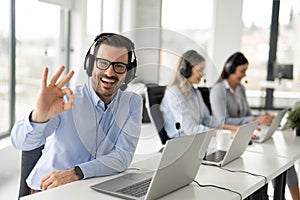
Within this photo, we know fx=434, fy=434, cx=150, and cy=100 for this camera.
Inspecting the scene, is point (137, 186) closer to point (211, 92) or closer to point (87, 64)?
point (87, 64)

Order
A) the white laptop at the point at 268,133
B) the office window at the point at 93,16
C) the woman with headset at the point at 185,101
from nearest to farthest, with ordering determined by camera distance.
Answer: the woman with headset at the point at 185,101 → the white laptop at the point at 268,133 → the office window at the point at 93,16

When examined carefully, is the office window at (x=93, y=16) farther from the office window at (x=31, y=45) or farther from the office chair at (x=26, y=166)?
the office chair at (x=26, y=166)

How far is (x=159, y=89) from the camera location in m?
1.86

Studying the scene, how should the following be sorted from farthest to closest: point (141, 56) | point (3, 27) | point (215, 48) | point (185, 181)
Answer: point (215, 48)
point (3, 27)
point (185, 181)
point (141, 56)

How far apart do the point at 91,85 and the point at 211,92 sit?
103cm

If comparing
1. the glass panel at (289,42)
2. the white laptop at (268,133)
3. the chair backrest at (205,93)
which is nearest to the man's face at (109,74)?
the chair backrest at (205,93)

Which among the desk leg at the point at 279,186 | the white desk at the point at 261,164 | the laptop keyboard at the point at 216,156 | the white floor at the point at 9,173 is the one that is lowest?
the white floor at the point at 9,173

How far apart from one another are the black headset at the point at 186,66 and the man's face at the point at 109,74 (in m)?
0.32

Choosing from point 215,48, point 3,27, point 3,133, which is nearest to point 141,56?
point 3,27

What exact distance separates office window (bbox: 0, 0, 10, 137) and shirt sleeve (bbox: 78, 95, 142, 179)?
6.73ft

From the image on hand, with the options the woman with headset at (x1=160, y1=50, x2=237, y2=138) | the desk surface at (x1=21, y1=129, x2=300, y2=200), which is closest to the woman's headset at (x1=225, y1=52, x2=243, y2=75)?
the desk surface at (x1=21, y1=129, x2=300, y2=200)

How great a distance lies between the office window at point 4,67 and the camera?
11.4 ft

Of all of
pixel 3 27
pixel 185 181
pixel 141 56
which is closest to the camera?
pixel 141 56

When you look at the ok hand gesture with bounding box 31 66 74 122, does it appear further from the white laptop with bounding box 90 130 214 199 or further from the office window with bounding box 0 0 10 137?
the office window with bounding box 0 0 10 137
